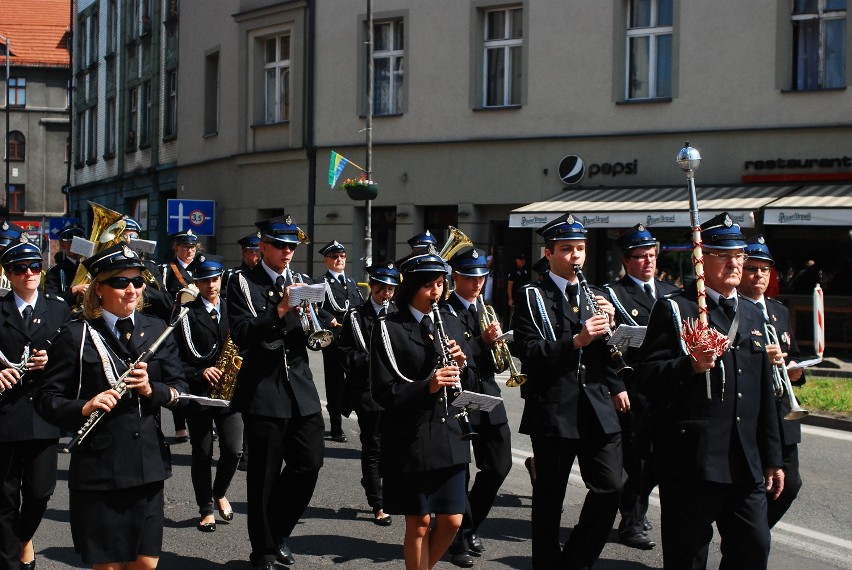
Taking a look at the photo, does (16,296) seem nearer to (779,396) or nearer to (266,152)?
(779,396)

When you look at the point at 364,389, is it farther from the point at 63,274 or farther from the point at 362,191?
the point at 362,191

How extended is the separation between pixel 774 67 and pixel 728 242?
689 inches

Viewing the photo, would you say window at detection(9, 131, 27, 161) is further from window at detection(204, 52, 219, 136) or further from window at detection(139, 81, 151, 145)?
window at detection(204, 52, 219, 136)

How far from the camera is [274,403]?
6.98m

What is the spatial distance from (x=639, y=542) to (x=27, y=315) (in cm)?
400

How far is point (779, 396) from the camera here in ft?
18.6

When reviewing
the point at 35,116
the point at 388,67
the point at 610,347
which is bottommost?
the point at 610,347

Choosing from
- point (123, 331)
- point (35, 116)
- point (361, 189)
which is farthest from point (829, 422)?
point (35, 116)

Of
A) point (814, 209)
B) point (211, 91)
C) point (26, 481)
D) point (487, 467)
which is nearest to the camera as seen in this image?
point (26, 481)

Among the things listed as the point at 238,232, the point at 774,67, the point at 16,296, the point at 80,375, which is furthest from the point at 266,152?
the point at 80,375

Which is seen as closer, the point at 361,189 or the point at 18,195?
the point at 361,189

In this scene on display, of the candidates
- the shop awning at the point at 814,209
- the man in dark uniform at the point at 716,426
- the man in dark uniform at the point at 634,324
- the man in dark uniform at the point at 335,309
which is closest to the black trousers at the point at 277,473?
the man in dark uniform at the point at 634,324

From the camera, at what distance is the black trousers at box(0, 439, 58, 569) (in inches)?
263

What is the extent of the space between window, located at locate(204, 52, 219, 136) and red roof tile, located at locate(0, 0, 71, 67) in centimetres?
3942
